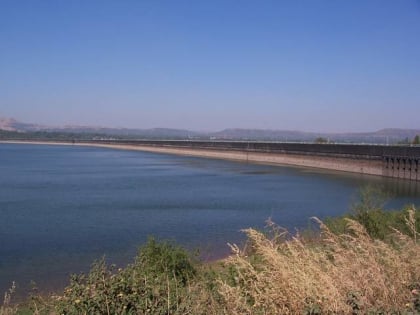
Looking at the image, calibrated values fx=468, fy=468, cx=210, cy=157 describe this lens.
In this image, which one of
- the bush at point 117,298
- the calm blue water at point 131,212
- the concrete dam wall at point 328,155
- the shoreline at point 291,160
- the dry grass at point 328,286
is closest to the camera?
the dry grass at point 328,286

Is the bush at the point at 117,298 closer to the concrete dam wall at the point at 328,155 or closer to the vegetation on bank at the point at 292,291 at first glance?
the vegetation on bank at the point at 292,291

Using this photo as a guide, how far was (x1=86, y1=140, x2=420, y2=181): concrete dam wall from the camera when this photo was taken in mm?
49375

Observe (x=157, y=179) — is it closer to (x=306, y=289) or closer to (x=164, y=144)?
(x=306, y=289)

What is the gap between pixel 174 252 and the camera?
10922 mm

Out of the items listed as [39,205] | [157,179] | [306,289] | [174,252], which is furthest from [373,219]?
[157,179]

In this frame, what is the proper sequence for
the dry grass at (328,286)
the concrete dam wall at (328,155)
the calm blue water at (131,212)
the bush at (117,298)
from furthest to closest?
1. the concrete dam wall at (328,155)
2. the calm blue water at (131,212)
3. the bush at (117,298)
4. the dry grass at (328,286)

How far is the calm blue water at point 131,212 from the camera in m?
16.1

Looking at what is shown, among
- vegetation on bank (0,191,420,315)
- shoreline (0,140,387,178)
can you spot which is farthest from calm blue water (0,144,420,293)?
vegetation on bank (0,191,420,315)

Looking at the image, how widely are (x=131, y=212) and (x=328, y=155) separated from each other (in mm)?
43041

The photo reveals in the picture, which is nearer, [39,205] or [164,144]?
[39,205]

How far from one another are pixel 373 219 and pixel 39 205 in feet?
68.9

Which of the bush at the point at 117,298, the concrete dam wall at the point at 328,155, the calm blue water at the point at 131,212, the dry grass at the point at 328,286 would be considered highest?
the dry grass at the point at 328,286

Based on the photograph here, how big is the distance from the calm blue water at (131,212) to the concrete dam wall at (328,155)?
11.7 feet

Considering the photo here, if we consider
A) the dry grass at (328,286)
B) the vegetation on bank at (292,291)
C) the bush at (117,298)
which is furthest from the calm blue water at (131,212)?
the dry grass at (328,286)
